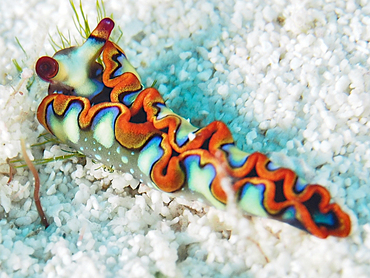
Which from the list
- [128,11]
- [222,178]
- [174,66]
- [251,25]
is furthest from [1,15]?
[222,178]

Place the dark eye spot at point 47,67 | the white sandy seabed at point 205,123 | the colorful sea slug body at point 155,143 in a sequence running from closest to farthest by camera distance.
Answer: the colorful sea slug body at point 155,143
the white sandy seabed at point 205,123
the dark eye spot at point 47,67

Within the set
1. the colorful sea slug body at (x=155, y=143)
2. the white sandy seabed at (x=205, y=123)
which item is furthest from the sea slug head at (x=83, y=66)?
the white sandy seabed at (x=205, y=123)

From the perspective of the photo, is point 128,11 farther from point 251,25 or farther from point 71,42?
point 251,25

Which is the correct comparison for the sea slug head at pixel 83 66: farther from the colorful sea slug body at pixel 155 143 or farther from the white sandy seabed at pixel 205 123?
the white sandy seabed at pixel 205 123

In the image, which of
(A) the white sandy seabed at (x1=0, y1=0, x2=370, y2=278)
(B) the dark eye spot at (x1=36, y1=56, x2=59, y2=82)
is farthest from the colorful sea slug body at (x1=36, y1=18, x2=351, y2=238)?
(A) the white sandy seabed at (x1=0, y1=0, x2=370, y2=278)

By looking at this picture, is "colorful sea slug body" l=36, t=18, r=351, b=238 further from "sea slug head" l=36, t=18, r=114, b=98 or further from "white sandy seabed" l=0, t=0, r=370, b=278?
"white sandy seabed" l=0, t=0, r=370, b=278

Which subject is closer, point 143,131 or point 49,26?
point 143,131
